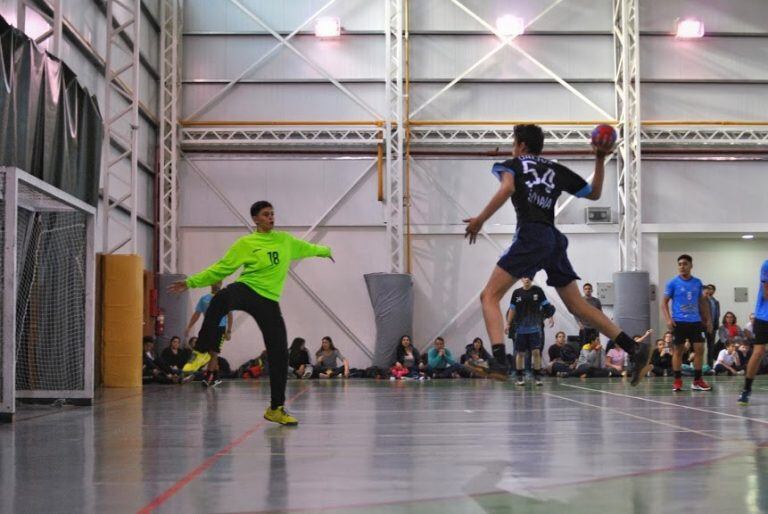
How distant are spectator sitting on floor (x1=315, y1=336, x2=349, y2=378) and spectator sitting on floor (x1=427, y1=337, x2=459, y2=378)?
6.50ft

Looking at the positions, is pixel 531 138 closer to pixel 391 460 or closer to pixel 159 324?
pixel 391 460

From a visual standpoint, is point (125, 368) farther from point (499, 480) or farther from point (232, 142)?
point (499, 480)

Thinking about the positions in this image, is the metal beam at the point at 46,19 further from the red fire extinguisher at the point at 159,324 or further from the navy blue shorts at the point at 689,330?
the navy blue shorts at the point at 689,330

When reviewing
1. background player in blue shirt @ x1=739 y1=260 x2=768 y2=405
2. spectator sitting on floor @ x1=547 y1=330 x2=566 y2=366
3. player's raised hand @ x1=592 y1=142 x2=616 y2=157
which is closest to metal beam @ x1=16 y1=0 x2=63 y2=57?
player's raised hand @ x1=592 y1=142 x2=616 y2=157

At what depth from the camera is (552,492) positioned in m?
4.67

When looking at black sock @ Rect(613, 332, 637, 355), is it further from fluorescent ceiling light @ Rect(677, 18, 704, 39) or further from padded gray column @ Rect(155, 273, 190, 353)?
fluorescent ceiling light @ Rect(677, 18, 704, 39)

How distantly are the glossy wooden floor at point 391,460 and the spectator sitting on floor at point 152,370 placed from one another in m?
8.42

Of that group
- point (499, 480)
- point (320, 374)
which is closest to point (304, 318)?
point (320, 374)

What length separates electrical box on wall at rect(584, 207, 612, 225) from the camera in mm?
25547

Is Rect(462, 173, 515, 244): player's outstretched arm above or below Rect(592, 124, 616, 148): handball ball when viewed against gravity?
below

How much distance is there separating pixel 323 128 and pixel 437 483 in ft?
68.4

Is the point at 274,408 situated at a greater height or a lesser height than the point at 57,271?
lesser

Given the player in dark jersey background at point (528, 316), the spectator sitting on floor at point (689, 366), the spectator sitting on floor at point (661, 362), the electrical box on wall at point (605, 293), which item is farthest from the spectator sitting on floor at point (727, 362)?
the player in dark jersey background at point (528, 316)

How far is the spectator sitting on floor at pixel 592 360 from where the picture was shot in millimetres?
21969
